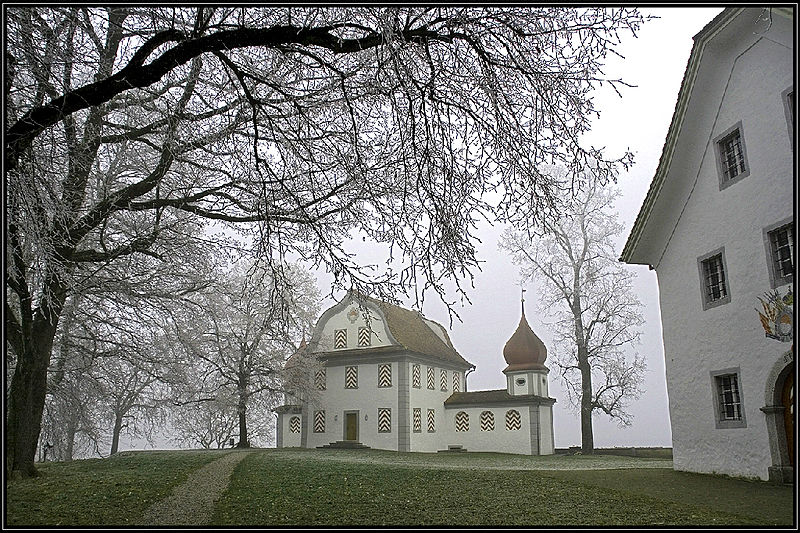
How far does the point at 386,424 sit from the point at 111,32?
24.3 meters

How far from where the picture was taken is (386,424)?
30.8 meters

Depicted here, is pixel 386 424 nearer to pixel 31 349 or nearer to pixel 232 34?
pixel 31 349

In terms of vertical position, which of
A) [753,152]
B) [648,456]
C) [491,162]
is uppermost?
[753,152]

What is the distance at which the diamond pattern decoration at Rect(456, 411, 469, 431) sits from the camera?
3316 centimetres

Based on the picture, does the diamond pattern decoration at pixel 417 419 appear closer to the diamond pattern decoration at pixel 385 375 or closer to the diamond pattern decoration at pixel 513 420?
the diamond pattern decoration at pixel 385 375

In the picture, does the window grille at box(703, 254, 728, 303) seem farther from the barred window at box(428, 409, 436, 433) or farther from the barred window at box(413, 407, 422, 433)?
the barred window at box(428, 409, 436, 433)

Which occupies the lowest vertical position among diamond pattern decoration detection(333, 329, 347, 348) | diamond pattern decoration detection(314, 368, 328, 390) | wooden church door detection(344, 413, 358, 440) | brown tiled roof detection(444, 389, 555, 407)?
wooden church door detection(344, 413, 358, 440)

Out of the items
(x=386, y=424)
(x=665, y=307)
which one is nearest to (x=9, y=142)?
(x=665, y=307)

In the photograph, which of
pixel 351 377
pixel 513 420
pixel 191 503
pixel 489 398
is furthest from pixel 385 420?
pixel 191 503

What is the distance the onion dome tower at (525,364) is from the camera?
32312 mm

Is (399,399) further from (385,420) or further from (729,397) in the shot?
(729,397)

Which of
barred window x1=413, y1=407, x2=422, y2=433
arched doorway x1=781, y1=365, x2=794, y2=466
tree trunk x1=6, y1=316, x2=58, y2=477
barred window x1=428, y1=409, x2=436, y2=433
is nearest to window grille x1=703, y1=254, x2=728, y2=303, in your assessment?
arched doorway x1=781, y1=365, x2=794, y2=466

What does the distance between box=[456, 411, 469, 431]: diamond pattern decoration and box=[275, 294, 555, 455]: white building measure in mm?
51

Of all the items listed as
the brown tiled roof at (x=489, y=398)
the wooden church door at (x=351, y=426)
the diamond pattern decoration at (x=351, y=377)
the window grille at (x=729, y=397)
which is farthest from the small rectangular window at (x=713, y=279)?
the wooden church door at (x=351, y=426)
